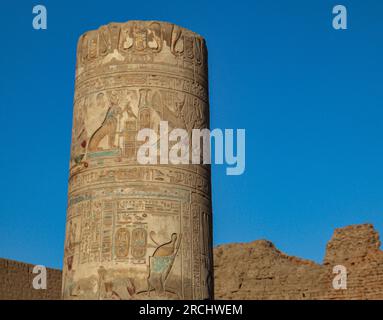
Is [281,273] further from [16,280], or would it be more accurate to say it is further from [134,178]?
[134,178]

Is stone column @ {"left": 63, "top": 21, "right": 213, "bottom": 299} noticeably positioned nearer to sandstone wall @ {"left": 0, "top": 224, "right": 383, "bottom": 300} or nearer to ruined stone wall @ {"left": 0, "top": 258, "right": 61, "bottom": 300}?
ruined stone wall @ {"left": 0, "top": 258, "right": 61, "bottom": 300}

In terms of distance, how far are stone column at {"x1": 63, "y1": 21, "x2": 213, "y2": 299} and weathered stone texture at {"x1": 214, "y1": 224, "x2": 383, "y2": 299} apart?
16.9 meters

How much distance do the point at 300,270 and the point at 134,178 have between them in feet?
67.8

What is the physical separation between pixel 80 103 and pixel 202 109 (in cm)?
137

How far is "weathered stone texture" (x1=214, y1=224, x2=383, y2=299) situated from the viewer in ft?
80.5

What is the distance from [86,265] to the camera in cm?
796

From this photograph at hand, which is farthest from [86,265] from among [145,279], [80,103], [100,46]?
[100,46]

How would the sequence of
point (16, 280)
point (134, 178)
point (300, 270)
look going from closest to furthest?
point (134, 178) < point (16, 280) < point (300, 270)

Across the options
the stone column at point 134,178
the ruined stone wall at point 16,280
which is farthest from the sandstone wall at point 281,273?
the stone column at point 134,178

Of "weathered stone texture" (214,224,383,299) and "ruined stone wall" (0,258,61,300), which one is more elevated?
"weathered stone texture" (214,224,383,299)

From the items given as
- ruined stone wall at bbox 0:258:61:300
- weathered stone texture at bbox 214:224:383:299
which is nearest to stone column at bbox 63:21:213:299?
ruined stone wall at bbox 0:258:61:300

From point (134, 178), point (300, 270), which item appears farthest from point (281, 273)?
point (134, 178)

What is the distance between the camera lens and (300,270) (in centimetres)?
2789
